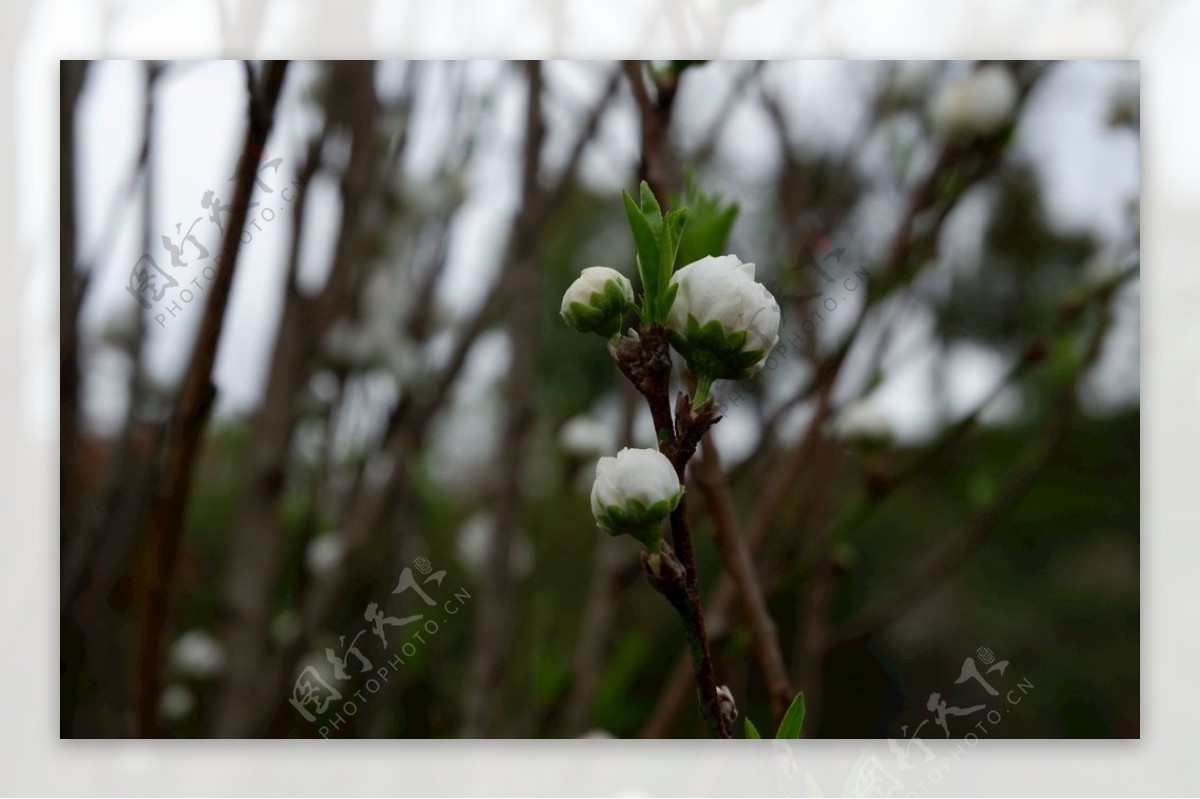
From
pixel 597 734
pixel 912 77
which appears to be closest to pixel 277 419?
pixel 597 734

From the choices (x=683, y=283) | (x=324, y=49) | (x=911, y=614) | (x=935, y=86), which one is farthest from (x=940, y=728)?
(x=324, y=49)

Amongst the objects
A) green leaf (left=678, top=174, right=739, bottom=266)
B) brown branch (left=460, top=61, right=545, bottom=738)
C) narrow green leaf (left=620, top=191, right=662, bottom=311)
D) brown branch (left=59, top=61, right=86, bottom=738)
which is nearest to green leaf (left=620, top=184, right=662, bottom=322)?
narrow green leaf (left=620, top=191, right=662, bottom=311)

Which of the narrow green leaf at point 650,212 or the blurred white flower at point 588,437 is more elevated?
the narrow green leaf at point 650,212

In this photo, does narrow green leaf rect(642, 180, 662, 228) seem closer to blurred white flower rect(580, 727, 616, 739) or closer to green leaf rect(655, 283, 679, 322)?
green leaf rect(655, 283, 679, 322)

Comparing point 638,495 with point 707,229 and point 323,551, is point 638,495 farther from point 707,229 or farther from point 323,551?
point 323,551

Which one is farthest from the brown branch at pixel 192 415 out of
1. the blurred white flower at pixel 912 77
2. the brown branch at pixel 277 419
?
the blurred white flower at pixel 912 77

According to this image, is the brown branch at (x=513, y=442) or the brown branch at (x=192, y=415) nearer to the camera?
the brown branch at (x=192, y=415)

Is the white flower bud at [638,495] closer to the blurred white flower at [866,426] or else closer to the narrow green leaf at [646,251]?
the narrow green leaf at [646,251]
